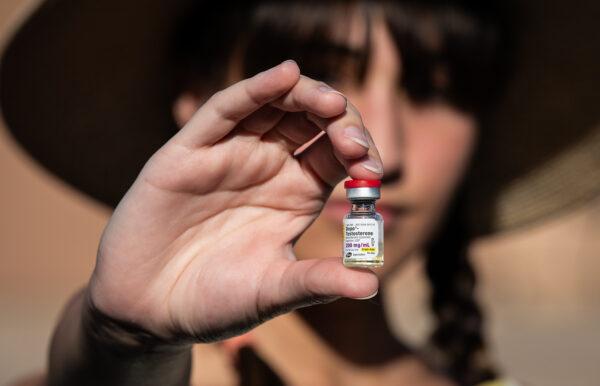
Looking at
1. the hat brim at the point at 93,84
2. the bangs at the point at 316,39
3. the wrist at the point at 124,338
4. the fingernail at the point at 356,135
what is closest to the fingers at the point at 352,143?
the fingernail at the point at 356,135

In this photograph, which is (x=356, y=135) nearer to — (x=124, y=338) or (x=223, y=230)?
(x=223, y=230)

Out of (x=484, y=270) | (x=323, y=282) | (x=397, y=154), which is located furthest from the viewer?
(x=484, y=270)

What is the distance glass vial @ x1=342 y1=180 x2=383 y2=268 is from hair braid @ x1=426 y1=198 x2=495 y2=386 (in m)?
1.22

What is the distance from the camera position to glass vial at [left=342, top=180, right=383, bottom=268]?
0.92 meters

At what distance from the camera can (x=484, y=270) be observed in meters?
6.82

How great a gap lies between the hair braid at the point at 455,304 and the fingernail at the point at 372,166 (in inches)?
48.9

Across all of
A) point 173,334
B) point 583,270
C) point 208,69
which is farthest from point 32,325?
point 173,334

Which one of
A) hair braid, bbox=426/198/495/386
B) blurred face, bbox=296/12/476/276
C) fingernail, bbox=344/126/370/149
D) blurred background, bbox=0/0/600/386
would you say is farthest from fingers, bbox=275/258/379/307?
blurred background, bbox=0/0/600/386

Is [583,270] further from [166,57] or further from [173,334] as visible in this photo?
[173,334]

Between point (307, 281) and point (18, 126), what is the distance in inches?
52.1

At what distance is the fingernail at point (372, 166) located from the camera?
3.03 feet

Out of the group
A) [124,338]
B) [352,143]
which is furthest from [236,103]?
[124,338]

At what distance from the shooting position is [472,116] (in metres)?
1.84

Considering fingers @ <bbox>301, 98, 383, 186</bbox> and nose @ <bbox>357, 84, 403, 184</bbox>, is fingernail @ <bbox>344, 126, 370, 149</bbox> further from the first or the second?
nose @ <bbox>357, 84, 403, 184</bbox>
